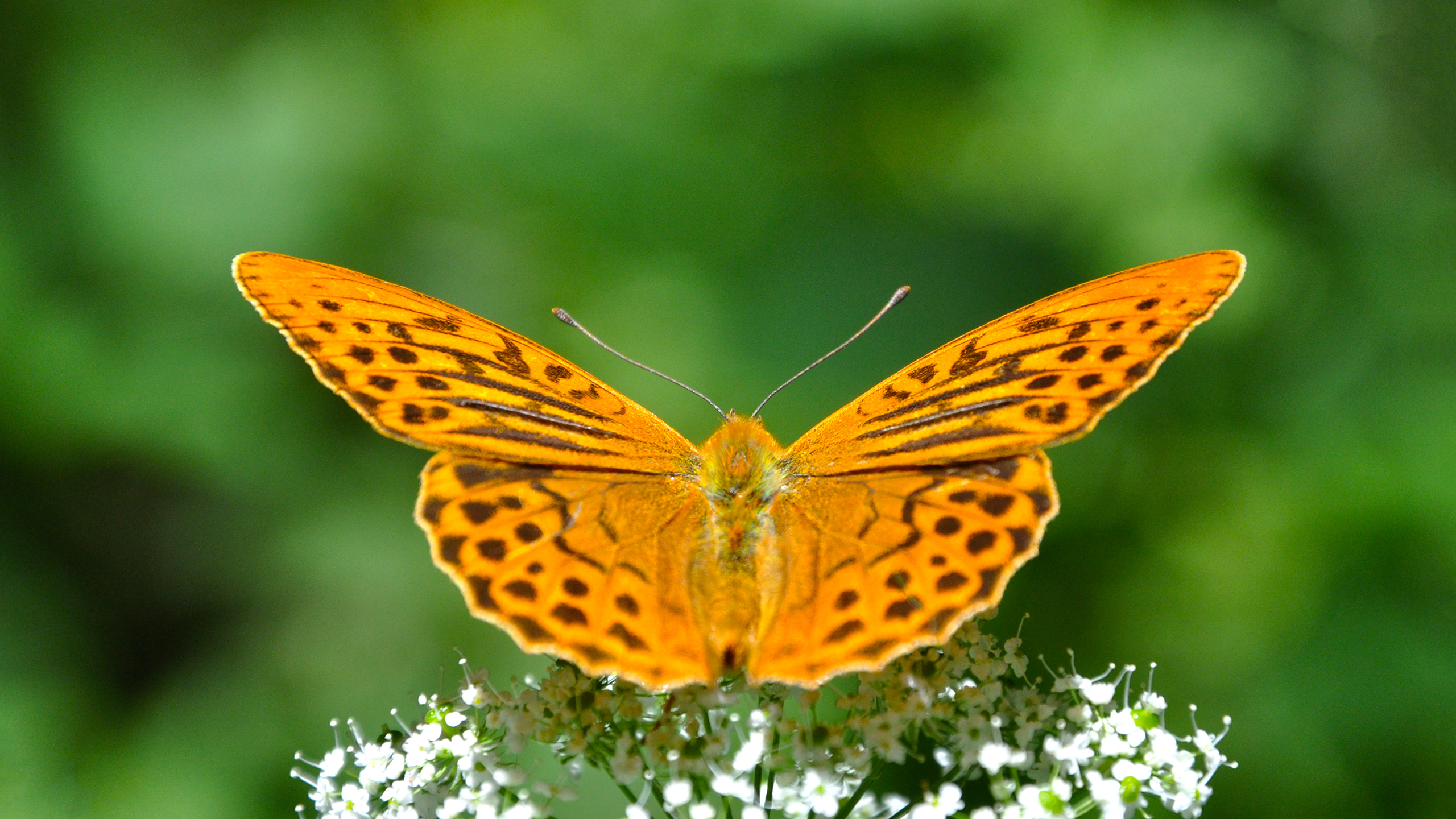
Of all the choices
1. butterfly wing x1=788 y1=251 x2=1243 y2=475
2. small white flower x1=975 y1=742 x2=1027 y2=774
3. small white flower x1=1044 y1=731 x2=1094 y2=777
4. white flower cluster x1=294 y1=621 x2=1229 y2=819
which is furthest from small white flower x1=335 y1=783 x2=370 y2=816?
small white flower x1=1044 y1=731 x2=1094 y2=777

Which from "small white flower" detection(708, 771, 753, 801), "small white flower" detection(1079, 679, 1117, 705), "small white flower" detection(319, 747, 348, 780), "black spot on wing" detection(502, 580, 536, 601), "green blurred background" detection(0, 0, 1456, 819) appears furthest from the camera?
"green blurred background" detection(0, 0, 1456, 819)

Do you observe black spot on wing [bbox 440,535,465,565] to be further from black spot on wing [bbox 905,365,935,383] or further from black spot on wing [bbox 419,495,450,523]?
black spot on wing [bbox 905,365,935,383]

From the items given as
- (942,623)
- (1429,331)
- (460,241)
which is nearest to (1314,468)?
(1429,331)

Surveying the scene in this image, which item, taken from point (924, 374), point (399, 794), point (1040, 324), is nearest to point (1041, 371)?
point (1040, 324)

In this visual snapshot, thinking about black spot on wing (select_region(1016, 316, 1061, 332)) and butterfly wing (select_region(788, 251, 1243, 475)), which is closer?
butterfly wing (select_region(788, 251, 1243, 475))

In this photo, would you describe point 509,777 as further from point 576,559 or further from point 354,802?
point 576,559

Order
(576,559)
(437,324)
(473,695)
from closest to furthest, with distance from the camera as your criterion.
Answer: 1. (576,559)
2. (473,695)
3. (437,324)

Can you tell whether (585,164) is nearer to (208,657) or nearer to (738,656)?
(208,657)
